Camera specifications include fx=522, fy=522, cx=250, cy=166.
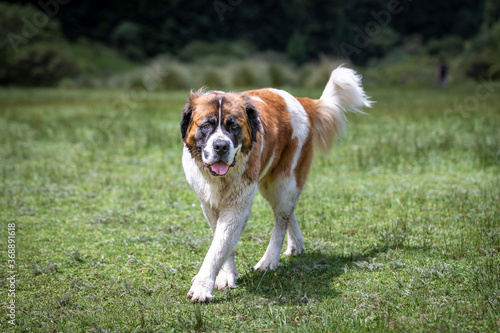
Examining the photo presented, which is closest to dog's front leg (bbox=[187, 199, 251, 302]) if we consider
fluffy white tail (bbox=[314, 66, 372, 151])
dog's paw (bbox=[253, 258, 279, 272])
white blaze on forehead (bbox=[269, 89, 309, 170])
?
dog's paw (bbox=[253, 258, 279, 272])

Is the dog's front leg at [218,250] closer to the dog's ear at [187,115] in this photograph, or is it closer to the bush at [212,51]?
the dog's ear at [187,115]

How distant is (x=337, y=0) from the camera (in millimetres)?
55281

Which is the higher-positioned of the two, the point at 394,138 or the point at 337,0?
the point at 337,0

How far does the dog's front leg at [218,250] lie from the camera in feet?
13.9

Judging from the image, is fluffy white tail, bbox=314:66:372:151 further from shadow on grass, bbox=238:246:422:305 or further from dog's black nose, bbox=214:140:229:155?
dog's black nose, bbox=214:140:229:155

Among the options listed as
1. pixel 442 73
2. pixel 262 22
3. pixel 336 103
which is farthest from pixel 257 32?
pixel 336 103

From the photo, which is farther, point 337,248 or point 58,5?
point 58,5

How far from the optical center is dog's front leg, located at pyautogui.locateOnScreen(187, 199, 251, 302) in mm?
4250

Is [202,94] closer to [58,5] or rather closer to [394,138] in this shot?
[394,138]

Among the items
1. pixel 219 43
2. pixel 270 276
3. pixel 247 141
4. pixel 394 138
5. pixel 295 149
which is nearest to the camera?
pixel 247 141

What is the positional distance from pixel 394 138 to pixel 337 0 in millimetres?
46981

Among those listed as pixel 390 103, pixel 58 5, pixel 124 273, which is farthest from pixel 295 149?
pixel 58 5

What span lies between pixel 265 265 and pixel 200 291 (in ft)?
3.13

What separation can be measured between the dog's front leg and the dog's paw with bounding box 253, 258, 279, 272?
0.52 m
